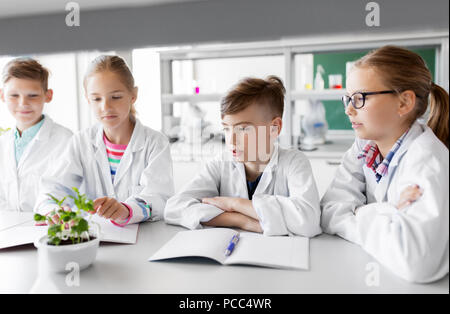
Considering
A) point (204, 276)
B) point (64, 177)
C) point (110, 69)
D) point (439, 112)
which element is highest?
point (110, 69)

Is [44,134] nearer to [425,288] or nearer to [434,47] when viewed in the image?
[425,288]

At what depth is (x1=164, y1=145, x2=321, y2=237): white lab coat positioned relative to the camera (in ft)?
3.30

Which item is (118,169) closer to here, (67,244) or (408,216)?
(67,244)

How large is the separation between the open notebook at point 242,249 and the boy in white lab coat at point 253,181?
61 mm

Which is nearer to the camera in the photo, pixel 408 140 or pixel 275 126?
pixel 408 140

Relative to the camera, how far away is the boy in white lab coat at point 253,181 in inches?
40.3

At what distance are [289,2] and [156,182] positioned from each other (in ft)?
3.51

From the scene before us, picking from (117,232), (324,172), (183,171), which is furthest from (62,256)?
(324,172)

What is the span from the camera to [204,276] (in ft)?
2.46

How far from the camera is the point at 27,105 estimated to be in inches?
62.6

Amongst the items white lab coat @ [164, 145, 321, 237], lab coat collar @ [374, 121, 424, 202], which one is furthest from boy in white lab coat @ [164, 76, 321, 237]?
lab coat collar @ [374, 121, 424, 202]

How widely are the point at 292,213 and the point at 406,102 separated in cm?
41

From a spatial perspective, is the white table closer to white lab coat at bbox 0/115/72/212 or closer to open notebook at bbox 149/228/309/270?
open notebook at bbox 149/228/309/270

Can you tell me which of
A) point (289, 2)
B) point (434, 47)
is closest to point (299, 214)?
point (289, 2)
